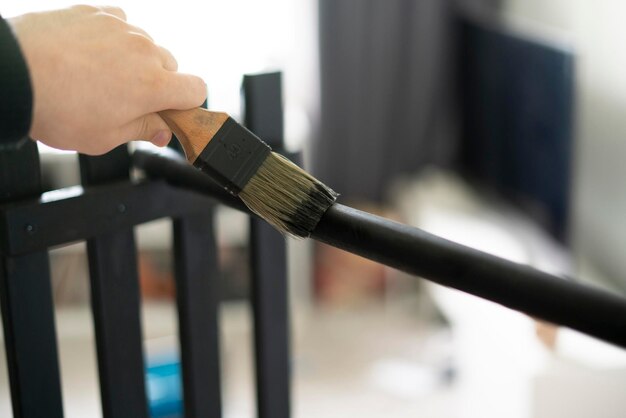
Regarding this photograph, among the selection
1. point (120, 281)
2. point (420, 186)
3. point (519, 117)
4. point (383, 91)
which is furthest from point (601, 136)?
point (120, 281)

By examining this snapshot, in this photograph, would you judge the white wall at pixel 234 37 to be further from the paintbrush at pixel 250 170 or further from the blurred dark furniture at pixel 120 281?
the paintbrush at pixel 250 170

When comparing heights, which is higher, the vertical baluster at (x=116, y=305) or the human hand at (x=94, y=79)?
the human hand at (x=94, y=79)

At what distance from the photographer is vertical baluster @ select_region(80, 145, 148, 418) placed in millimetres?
795

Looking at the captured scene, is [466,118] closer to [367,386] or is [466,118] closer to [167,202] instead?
[367,386]

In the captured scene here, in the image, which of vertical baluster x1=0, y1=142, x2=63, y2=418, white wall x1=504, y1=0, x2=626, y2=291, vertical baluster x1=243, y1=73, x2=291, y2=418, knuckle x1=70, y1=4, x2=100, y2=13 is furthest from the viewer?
white wall x1=504, y1=0, x2=626, y2=291

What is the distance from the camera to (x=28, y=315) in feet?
2.44

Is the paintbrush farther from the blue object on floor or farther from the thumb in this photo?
the blue object on floor

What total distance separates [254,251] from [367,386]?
5.90ft

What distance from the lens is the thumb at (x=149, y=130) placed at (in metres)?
0.63

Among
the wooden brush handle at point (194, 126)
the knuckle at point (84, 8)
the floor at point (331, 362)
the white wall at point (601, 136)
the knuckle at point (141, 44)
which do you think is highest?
the knuckle at point (84, 8)

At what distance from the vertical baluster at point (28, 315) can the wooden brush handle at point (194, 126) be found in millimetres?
160

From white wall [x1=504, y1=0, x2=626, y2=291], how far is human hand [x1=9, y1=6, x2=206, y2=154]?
182 cm

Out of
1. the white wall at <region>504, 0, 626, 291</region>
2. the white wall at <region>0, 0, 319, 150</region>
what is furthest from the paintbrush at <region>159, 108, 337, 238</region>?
the white wall at <region>0, 0, 319, 150</region>

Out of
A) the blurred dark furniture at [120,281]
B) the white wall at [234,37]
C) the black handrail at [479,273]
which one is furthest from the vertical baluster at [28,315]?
the white wall at [234,37]
